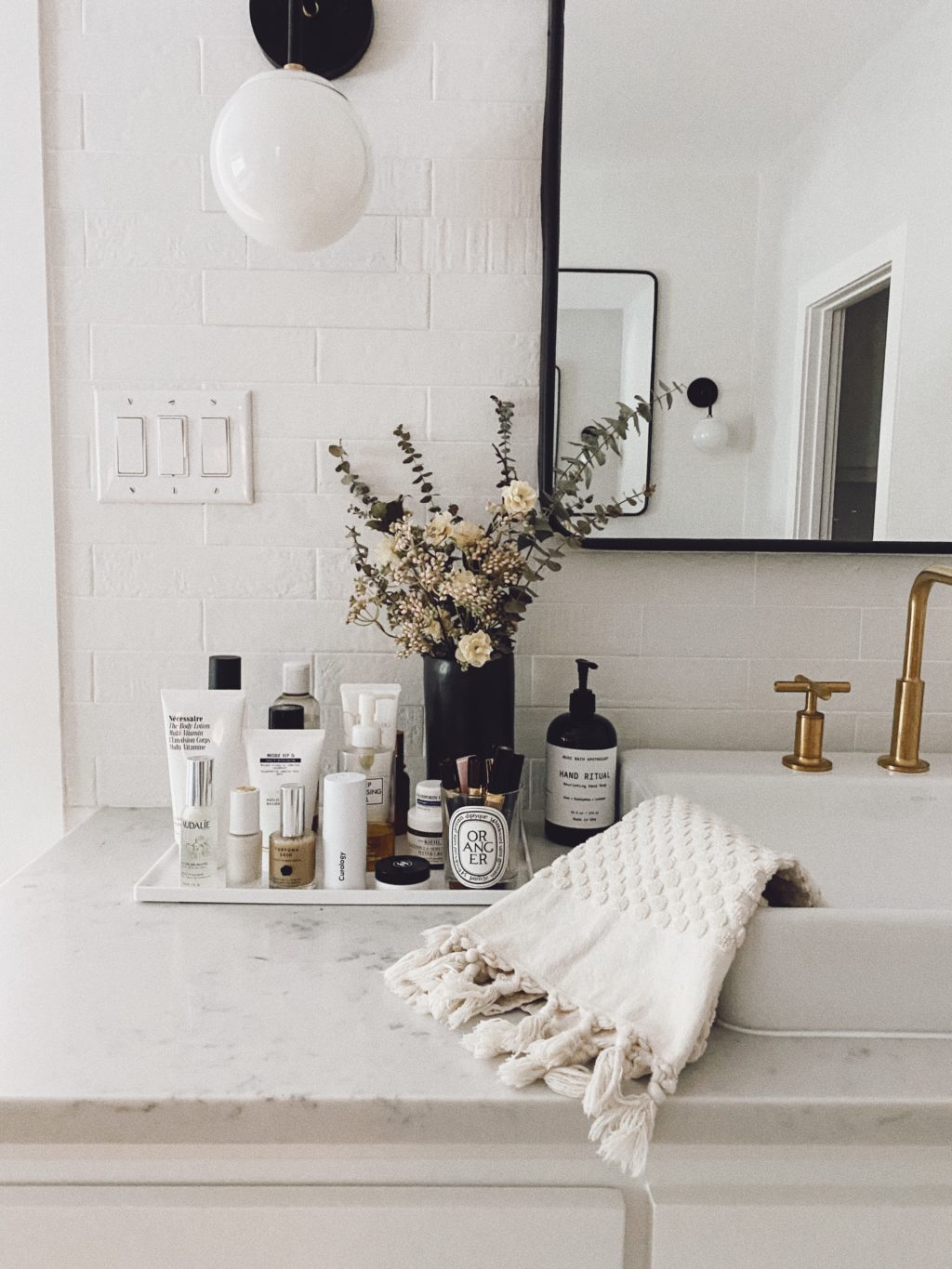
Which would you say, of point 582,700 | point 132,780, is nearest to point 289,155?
point 582,700

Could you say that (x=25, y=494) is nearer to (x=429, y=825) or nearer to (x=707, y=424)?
(x=429, y=825)

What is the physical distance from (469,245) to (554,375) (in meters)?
0.18

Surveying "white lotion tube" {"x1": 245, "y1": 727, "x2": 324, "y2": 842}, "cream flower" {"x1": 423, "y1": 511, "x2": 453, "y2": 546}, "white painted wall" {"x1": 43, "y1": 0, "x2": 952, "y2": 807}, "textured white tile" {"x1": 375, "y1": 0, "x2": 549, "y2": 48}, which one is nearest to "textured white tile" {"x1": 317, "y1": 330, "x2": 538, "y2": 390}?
"white painted wall" {"x1": 43, "y1": 0, "x2": 952, "y2": 807}

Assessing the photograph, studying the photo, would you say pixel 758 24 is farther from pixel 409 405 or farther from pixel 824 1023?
pixel 824 1023

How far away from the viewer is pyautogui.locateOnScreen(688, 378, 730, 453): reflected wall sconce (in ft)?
3.65

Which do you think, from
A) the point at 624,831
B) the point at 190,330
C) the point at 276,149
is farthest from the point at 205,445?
the point at 624,831

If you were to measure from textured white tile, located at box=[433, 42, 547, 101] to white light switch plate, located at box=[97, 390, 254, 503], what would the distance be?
0.43 meters

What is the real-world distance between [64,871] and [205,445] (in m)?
0.51

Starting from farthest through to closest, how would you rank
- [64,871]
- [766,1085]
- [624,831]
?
[64,871]
[624,831]
[766,1085]

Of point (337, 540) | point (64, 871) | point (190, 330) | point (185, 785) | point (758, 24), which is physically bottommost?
point (64, 871)

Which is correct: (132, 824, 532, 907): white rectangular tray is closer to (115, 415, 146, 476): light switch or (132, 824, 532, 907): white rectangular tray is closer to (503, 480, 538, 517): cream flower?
(503, 480, 538, 517): cream flower

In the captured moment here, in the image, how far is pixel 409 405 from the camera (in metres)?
1.13

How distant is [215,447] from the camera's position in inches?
44.3

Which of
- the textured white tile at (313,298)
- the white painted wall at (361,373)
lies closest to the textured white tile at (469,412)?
the white painted wall at (361,373)
